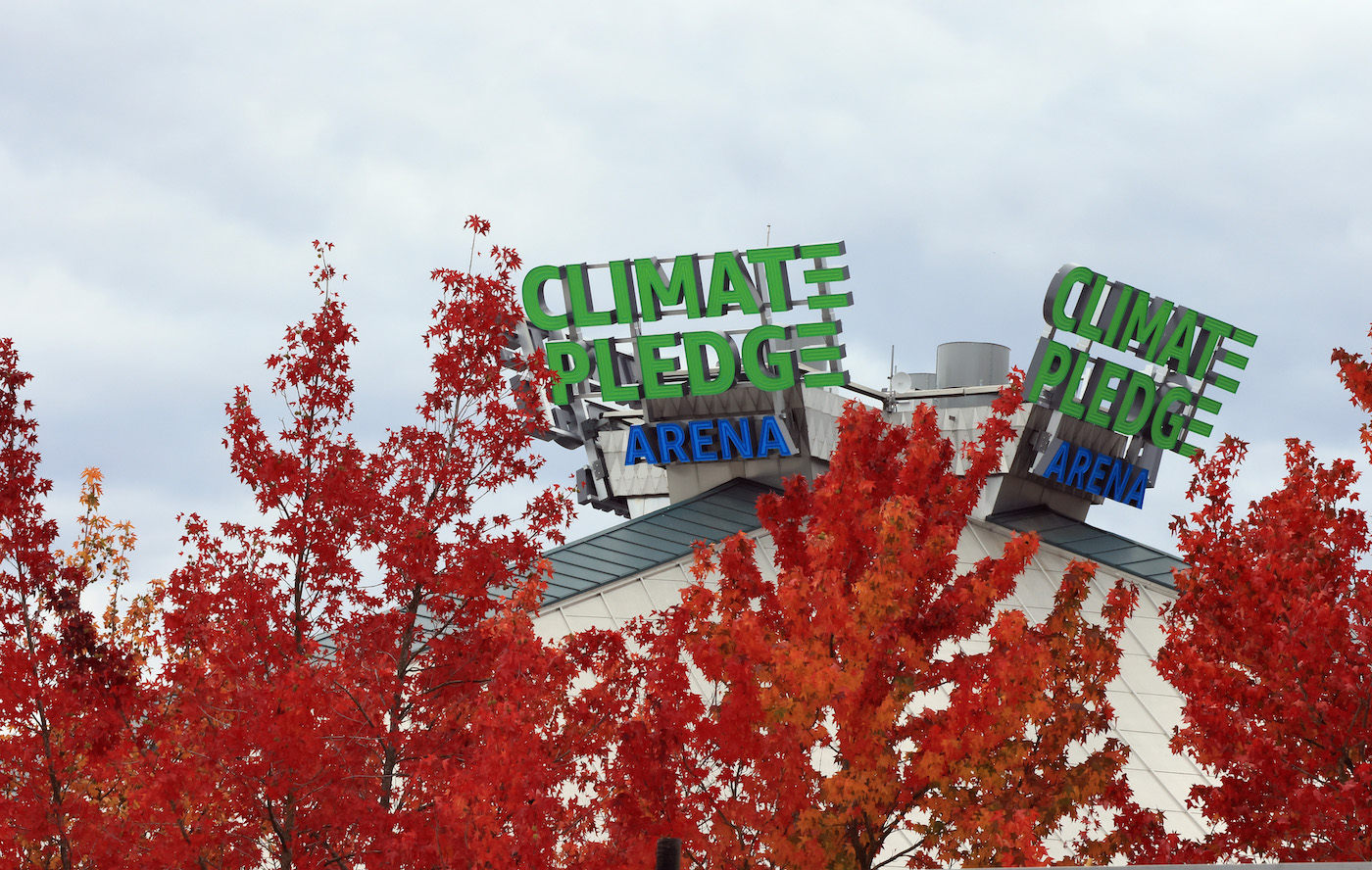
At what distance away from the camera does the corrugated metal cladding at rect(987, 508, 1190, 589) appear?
103ft

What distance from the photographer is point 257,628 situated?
41.0 ft

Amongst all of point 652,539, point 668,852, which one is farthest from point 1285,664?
point 652,539

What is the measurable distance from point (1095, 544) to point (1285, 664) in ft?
63.3

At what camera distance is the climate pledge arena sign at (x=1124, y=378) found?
31969 mm

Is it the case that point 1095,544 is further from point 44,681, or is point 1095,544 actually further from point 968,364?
point 44,681

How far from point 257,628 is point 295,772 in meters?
1.48

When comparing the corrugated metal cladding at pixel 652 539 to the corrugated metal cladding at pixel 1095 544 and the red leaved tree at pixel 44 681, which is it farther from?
the red leaved tree at pixel 44 681

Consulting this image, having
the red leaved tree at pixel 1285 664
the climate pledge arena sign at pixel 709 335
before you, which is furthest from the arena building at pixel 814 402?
the red leaved tree at pixel 1285 664

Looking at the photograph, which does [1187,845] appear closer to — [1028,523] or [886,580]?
[886,580]

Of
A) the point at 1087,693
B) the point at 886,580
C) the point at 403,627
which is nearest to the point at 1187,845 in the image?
the point at 1087,693

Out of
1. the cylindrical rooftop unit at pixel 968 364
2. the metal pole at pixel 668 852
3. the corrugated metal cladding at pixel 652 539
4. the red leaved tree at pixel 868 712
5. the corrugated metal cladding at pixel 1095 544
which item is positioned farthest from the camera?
the cylindrical rooftop unit at pixel 968 364

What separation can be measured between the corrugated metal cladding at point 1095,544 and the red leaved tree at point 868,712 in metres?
18.3

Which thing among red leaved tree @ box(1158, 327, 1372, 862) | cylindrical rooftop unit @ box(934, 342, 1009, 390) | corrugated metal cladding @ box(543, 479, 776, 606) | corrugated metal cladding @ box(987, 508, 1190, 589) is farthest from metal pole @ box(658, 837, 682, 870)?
cylindrical rooftop unit @ box(934, 342, 1009, 390)

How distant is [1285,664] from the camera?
1405 centimetres
